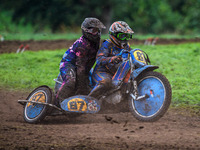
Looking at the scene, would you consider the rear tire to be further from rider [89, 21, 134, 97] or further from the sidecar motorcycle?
rider [89, 21, 134, 97]

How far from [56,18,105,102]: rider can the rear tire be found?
0.84 feet

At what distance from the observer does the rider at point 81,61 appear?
776 centimetres

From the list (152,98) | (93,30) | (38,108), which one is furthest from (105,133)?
(93,30)

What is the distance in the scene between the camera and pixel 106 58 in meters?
7.51

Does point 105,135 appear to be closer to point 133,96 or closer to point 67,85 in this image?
point 133,96

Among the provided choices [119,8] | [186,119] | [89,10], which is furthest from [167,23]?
[186,119]

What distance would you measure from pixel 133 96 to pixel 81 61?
1292 millimetres

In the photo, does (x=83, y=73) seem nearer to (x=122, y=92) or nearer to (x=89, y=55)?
(x=89, y=55)

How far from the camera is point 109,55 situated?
770 cm

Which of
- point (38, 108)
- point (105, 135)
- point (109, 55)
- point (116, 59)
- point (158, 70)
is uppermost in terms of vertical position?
point (158, 70)

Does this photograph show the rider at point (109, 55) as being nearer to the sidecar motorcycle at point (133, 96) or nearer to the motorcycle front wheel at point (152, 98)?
the sidecar motorcycle at point (133, 96)

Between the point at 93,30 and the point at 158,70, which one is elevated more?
the point at 93,30

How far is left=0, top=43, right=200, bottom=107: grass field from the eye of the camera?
35.5ft

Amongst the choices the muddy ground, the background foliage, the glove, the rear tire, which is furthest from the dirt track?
the background foliage
